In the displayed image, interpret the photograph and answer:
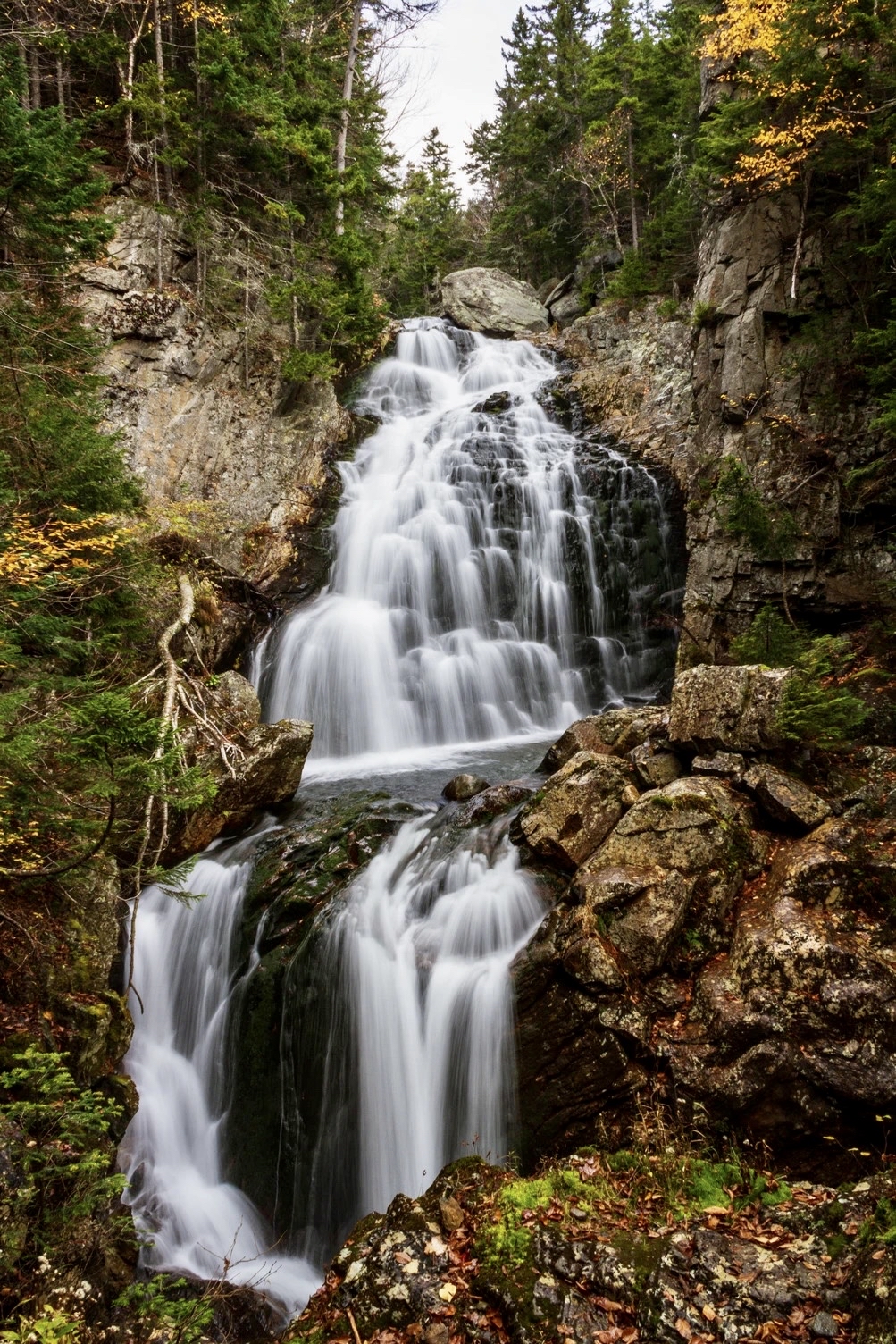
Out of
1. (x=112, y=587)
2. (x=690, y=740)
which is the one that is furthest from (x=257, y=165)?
(x=690, y=740)

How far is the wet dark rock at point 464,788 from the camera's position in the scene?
28.0 feet

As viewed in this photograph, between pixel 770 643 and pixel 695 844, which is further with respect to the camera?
pixel 770 643

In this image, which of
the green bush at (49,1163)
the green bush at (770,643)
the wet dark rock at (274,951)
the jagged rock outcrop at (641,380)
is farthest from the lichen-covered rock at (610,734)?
the jagged rock outcrop at (641,380)

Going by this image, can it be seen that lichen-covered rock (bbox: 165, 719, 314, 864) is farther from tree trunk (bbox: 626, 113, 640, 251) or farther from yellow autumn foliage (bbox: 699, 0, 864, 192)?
tree trunk (bbox: 626, 113, 640, 251)

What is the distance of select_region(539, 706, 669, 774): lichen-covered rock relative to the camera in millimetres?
7512

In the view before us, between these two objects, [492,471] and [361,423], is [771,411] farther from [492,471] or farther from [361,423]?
[361,423]

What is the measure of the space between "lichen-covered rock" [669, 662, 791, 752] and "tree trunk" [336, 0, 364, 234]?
16.1 m

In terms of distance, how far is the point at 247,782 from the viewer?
826 cm

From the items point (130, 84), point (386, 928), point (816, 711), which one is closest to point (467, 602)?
point (386, 928)

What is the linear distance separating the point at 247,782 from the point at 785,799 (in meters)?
6.19

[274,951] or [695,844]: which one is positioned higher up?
[695,844]

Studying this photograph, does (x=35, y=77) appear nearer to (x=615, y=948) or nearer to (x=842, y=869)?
(x=615, y=948)

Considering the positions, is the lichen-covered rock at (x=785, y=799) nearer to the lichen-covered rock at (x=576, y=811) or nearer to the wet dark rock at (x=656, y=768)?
the wet dark rock at (x=656, y=768)

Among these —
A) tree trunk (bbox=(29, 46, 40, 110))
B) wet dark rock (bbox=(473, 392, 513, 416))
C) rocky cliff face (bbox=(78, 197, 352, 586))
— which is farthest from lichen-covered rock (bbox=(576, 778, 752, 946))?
tree trunk (bbox=(29, 46, 40, 110))
